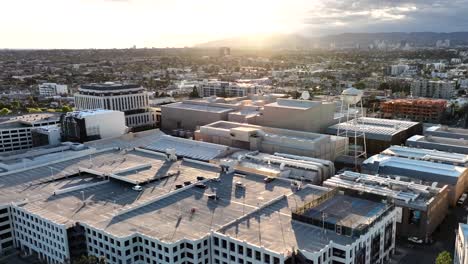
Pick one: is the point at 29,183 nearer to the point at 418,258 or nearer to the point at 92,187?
the point at 92,187

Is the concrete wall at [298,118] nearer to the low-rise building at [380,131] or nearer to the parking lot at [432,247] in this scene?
the low-rise building at [380,131]

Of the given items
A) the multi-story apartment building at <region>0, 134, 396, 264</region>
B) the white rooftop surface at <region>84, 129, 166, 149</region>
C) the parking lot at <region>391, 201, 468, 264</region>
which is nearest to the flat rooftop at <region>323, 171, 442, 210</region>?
the parking lot at <region>391, 201, 468, 264</region>

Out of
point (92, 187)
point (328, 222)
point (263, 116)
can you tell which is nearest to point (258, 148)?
point (263, 116)

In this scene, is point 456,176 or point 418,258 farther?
point 456,176

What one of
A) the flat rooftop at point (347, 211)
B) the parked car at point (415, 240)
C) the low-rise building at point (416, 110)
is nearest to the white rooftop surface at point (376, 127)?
the parked car at point (415, 240)

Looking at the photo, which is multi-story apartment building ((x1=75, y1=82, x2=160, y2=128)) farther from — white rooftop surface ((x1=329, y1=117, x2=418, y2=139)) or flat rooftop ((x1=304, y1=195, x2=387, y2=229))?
flat rooftop ((x1=304, y1=195, x2=387, y2=229))

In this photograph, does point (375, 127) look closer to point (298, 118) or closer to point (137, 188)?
point (298, 118)

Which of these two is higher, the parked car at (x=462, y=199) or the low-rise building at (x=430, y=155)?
the low-rise building at (x=430, y=155)
